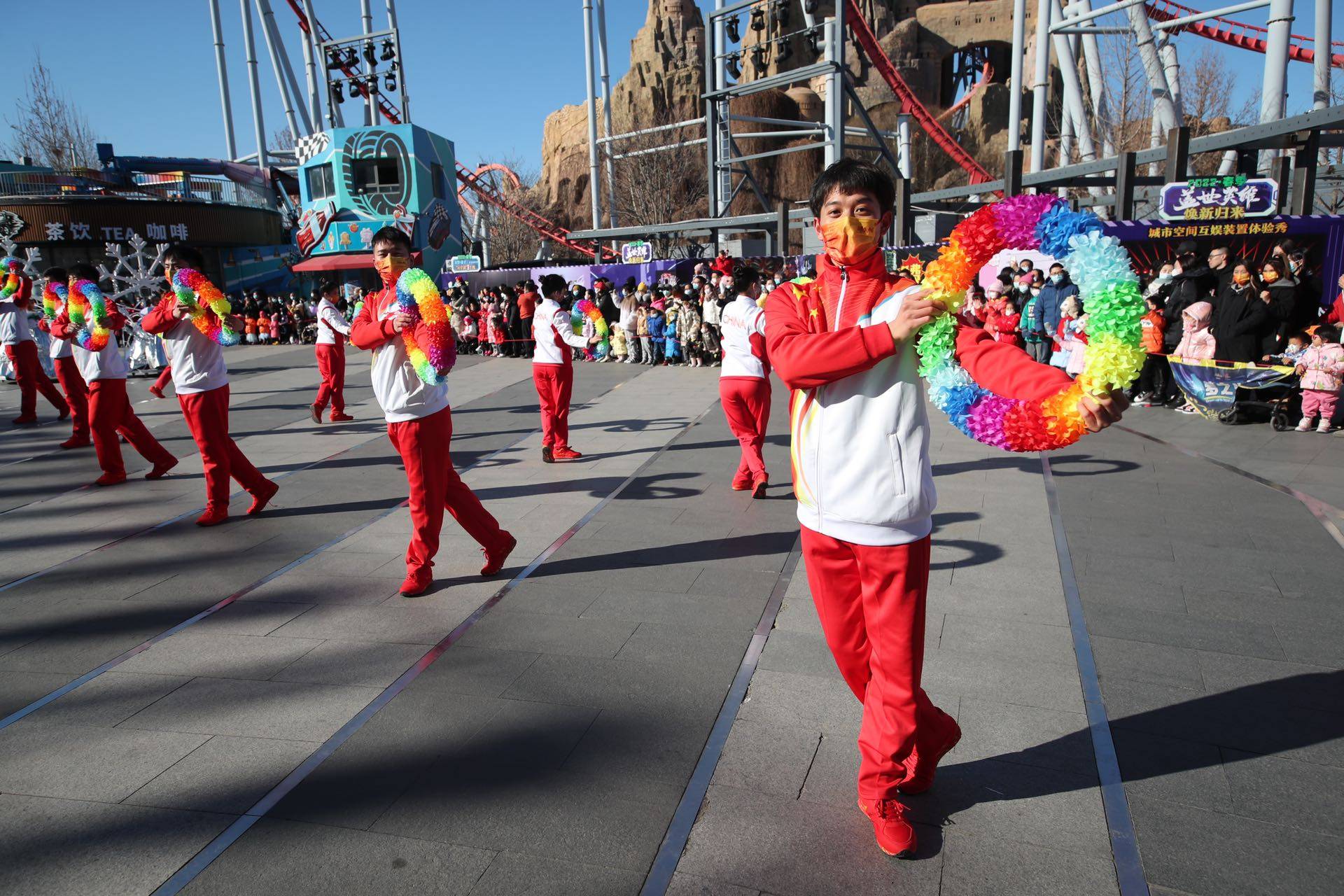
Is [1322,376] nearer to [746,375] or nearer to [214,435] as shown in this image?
[746,375]

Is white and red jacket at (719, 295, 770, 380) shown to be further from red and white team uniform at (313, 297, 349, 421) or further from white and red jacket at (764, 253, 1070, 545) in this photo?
red and white team uniform at (313, 297, 349, 421)

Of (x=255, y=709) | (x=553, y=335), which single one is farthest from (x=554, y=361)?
(x=255, y=709)

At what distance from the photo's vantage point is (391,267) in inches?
187

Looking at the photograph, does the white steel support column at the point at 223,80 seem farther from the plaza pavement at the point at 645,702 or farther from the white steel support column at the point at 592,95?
the plaza pavement at the point at 645,702

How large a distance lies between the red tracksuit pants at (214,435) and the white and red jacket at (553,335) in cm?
266

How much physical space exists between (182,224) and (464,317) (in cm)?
2249

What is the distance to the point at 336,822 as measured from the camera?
2.78 metres

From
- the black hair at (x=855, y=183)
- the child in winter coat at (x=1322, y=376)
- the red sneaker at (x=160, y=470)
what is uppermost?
the black hair at (x=855, y=183)

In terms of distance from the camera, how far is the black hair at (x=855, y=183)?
2408 mm

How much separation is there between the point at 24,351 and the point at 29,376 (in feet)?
1.42

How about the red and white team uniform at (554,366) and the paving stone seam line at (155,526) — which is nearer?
the paving stone seam line at (155,526)

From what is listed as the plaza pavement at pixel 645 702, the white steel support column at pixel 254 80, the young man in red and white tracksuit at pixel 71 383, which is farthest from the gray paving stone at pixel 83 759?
the white steel support column at pixel 254 80

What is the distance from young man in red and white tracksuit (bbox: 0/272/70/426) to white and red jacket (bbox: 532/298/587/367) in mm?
7213

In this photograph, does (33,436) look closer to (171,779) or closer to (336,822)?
(171,779)
